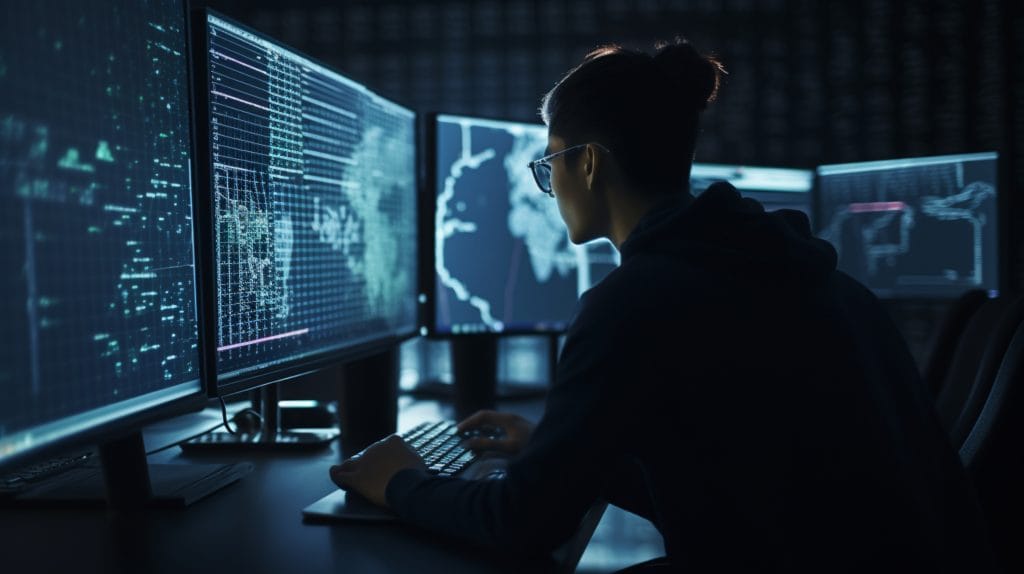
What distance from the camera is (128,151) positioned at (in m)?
0.73

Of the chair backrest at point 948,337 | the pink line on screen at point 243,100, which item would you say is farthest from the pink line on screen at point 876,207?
the pink line on screen at point 243,100

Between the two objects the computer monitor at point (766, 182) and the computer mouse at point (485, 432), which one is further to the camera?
the computer monitor at point (766, 182)

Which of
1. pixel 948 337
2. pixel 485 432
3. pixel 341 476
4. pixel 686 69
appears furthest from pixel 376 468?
pixel 948 337

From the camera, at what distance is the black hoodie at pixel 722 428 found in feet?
2.28

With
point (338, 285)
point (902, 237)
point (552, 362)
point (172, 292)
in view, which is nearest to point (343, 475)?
point (172, 292)

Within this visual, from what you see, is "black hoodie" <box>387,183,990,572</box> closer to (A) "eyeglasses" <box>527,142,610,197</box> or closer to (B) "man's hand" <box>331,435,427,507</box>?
(B) "man's hand" <box>331,435,427,507</box>

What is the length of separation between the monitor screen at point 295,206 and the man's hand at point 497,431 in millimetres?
242

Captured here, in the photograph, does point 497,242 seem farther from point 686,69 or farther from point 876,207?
point 876,207

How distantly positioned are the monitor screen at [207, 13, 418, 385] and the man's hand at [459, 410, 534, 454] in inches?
9.5

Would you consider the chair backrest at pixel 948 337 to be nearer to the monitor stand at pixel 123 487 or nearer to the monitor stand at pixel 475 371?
the monitor stand at pixel 475 371

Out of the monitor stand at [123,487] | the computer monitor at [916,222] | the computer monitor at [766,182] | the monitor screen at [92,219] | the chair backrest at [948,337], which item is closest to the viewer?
the monitor screen at [92,219]

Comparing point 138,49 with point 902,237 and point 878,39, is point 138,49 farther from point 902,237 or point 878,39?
point 878,39

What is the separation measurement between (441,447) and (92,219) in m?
0.53

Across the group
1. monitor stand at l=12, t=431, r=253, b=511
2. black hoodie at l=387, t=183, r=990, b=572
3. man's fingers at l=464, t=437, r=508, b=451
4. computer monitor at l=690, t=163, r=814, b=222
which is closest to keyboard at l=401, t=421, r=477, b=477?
man's fingers at l=464, t=437, r=508, b=451
